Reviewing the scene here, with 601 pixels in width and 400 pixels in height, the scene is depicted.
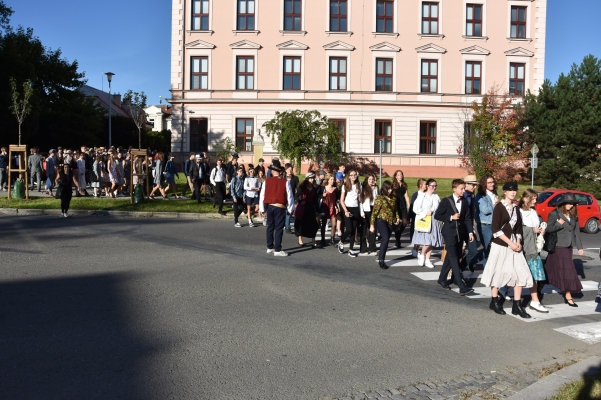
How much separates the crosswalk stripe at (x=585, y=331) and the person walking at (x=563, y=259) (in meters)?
1.05

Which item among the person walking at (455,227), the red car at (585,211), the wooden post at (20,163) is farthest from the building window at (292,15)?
the person walking at (455,227)

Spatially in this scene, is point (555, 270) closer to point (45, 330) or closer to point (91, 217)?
point (45, 330)

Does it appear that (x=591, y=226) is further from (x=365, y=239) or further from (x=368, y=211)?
(x=368, y=211)

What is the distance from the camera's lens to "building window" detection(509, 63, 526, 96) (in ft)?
147

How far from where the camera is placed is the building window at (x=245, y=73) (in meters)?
43.9

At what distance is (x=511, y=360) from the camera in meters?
6.53

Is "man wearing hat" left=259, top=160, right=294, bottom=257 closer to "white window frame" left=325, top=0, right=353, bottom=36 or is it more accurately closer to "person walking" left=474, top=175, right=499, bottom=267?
"person walking" left=474, top=175, right=499, bottom=267

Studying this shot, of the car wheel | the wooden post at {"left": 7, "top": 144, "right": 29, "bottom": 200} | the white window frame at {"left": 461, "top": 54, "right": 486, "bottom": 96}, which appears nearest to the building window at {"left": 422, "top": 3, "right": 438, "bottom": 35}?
the white window frame at {"left": 461, "top": 54, "right": 486, "bottom": 96}

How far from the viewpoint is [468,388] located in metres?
5.62

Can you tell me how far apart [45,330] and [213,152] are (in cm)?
3711

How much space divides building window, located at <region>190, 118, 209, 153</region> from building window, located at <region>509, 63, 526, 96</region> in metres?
22.5

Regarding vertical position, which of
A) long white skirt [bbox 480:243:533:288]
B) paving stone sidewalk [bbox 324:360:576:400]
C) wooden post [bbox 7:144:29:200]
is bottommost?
paving stone sidewalk [bbox 324:360:576:400]

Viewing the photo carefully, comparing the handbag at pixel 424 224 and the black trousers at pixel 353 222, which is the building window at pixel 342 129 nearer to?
the black trousers at pixel 353 222

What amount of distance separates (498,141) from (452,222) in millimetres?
32133
